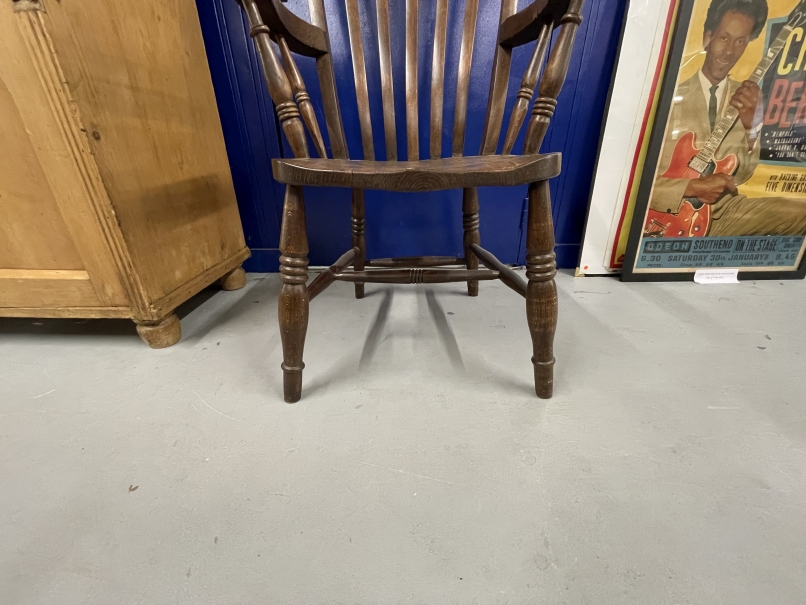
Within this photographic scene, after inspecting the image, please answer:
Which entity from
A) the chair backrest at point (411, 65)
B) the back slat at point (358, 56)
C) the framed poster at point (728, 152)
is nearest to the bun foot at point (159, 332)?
the chair backrest at point (411, 65)

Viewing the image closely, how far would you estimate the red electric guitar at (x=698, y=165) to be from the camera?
92cm

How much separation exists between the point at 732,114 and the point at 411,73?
896mm

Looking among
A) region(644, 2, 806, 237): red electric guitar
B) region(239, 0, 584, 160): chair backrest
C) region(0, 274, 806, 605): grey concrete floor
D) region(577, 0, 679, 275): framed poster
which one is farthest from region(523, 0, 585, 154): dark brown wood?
region(644, 2, 806, 237): red electric guitar

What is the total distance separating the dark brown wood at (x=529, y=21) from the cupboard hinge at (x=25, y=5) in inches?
31.2

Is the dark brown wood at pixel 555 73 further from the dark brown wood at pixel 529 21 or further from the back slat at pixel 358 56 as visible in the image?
the back slat at pixel 358 56

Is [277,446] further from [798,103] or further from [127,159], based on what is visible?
[798,103]

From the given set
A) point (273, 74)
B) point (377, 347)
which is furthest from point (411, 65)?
point (377, 347)

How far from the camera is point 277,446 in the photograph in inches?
21.6

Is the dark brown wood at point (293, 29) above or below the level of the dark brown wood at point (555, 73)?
above

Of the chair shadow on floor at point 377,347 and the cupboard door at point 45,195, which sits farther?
the chair shadow on floor at point 377,347

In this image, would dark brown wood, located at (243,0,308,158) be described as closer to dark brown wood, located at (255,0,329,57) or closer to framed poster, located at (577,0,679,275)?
dark brown wood, located at (255,0,329,57)

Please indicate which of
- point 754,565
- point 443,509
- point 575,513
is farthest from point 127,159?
point 754,565

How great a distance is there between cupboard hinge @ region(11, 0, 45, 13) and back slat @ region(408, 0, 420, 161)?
0.63 m

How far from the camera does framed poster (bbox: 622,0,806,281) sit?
2.99ft
